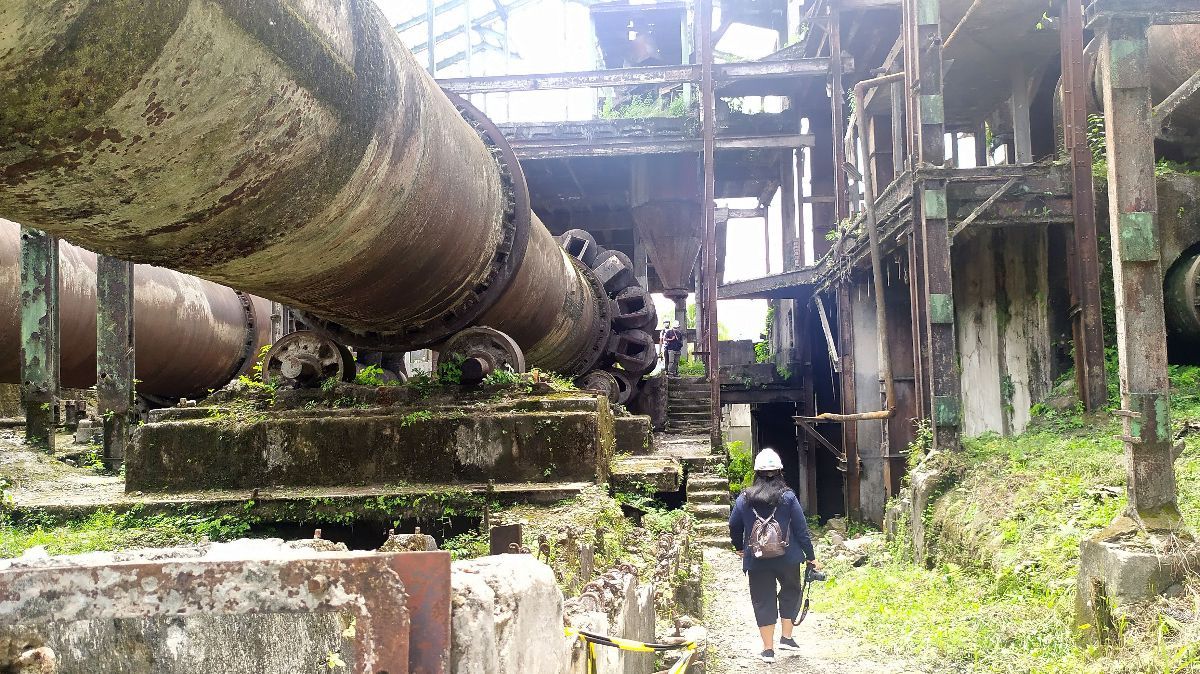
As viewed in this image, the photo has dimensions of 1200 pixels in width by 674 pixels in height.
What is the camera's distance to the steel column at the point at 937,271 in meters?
9.30

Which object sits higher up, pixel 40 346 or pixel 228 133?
pixel 228 133

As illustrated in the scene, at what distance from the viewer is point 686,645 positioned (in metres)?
3.13

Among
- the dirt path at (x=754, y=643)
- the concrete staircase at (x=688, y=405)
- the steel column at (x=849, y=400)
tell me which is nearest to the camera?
the dirt path at (x=754, y=643)

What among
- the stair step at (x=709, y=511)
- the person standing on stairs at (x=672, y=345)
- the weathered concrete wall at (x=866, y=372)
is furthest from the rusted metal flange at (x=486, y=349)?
the person standing on stairs at (x=672, y=345)

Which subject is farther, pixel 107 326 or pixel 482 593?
pixel 107 326

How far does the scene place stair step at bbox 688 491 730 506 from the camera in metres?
7.76

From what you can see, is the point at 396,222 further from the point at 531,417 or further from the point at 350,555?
the point at 350,555

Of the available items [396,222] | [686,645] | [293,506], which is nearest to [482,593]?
[686,645]

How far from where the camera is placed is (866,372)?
15.1m

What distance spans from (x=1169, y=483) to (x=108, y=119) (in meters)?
5.34

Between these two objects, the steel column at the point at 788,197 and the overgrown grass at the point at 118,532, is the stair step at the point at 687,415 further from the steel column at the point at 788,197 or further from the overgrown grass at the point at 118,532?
the overgrown grass at the point at 118,532

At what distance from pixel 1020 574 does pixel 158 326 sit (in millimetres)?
6781

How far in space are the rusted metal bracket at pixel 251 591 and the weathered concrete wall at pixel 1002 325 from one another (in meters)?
11.5

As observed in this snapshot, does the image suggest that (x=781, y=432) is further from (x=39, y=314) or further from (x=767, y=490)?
(x=39, y=314)
